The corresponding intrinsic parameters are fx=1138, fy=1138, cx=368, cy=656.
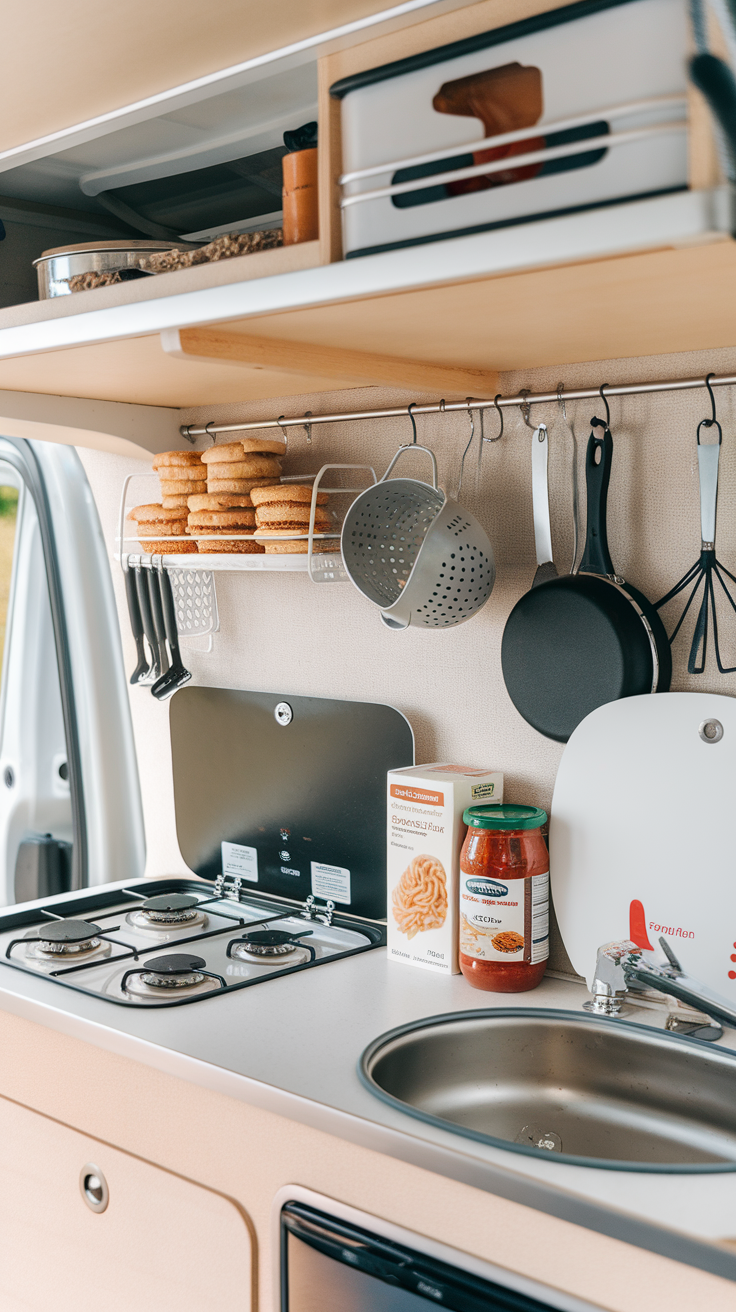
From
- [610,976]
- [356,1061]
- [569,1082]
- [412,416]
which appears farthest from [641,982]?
[412,416]

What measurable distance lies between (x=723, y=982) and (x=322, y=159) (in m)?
1.01

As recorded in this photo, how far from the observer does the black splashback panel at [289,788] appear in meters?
1.72

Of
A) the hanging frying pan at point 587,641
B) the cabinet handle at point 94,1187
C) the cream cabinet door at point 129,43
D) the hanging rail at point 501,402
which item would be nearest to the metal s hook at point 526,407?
the hanging rail at point 501,402

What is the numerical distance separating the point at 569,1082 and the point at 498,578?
0.65m

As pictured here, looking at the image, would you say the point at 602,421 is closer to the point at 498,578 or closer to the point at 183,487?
the point at 498,578

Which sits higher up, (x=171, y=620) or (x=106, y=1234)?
(x=171, y=620)

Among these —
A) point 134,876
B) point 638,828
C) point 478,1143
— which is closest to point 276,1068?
point 478,1143

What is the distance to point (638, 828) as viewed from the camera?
139 centimetres

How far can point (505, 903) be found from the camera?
1.41 metres

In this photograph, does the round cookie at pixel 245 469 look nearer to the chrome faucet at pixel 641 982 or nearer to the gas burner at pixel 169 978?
the gas burner at pixel 169 978

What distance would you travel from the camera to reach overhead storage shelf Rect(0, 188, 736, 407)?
903mm

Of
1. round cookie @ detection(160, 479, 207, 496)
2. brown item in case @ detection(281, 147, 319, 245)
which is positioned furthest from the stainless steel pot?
round cookie @ detection(160, 479, 207, 496)

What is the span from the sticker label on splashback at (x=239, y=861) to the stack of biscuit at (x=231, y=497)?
0.55 metres

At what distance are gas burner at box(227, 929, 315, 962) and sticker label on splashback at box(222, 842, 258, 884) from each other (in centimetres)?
27
